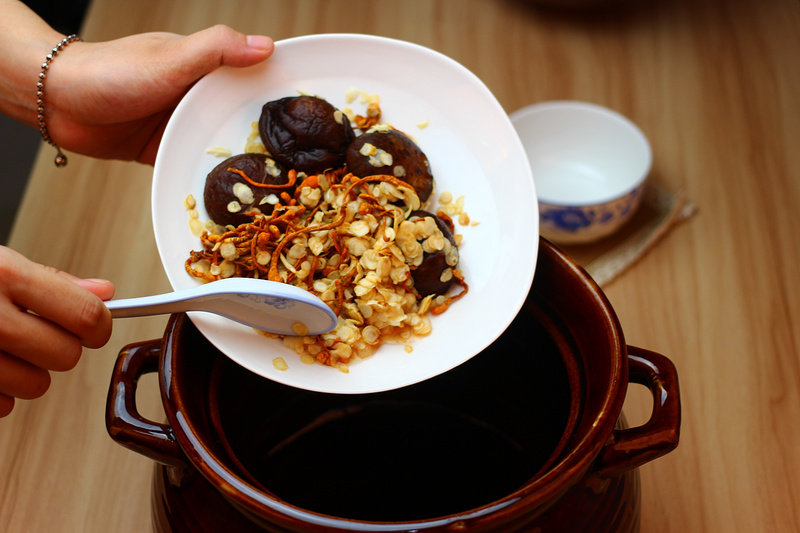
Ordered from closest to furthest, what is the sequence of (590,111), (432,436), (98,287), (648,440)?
1. (648,440)
2. (98,287)
3. (432,436)
4. (590,111)

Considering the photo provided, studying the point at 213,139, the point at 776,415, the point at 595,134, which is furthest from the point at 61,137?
the point at 776,415

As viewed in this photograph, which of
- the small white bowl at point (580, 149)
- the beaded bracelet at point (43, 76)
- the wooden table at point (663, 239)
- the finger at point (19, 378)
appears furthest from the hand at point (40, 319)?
the small white bowl at point (580, 149)

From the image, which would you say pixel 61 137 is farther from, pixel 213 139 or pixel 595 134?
pixel 595 134

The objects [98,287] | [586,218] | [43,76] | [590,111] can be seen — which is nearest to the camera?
[98,287]

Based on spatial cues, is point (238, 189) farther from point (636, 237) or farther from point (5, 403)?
point (636, 237)

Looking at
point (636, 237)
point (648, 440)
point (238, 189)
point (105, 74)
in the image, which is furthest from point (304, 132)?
point (636, 237)

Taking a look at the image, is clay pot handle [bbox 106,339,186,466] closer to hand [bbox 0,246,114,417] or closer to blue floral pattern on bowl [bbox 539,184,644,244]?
hand [bbox 0,246,114,417]

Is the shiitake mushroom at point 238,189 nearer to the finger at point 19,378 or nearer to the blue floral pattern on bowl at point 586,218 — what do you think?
the finger at point 19,378

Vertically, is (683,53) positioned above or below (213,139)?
below
